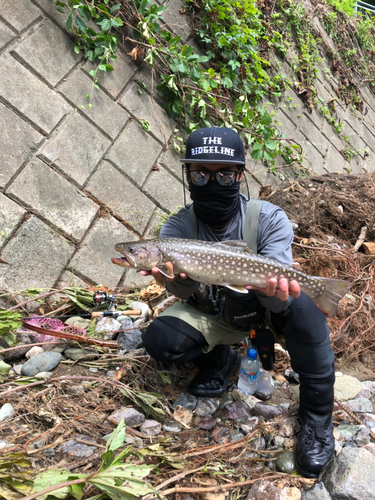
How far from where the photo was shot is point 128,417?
2.55m

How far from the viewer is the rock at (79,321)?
355 centimetres

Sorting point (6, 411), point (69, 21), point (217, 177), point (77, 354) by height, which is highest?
point (69, 21)

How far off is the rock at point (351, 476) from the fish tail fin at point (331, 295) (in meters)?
0.88

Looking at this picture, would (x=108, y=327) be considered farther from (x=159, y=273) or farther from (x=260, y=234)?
(x=260, y=234)

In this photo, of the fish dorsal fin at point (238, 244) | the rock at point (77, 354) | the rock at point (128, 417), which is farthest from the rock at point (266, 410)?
the rock at point (77, 354)

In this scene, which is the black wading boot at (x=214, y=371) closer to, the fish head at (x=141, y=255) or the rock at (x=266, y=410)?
the rock at (x=266, y=410)

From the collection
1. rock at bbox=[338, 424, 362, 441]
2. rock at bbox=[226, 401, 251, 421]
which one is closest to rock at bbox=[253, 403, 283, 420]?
rock at bbox=[226, 401, 251, 421]

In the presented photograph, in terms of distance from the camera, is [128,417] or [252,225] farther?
[252,225]

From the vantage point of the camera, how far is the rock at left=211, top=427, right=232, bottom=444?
8.34ft

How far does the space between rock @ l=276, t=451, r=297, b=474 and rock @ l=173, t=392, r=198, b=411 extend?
0.76 meters

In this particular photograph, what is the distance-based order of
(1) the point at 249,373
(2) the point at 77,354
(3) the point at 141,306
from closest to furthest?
(1) the point at 249,373 → (2) the point at 77,354 → (3) the point at 141,306

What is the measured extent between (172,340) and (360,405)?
5.86ft

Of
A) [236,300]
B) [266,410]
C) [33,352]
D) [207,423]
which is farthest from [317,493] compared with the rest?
[33,352]

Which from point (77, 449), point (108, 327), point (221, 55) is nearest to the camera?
point (77, 449)
